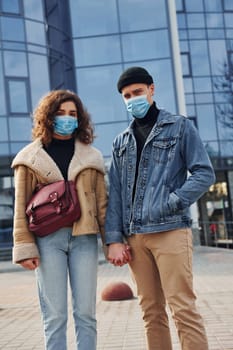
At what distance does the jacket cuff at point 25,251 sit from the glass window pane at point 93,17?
21.4 metres

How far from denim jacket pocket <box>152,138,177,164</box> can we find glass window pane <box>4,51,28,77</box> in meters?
19.7

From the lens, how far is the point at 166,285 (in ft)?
10.8

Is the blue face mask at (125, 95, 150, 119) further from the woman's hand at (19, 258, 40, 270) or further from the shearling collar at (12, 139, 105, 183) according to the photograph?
the woman's hand at (19, 258, 40, 270)

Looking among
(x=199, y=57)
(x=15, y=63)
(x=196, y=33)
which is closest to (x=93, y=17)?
(x=15, y=63)

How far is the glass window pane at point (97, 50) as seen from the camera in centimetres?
2348

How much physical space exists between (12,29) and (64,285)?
2067 cm

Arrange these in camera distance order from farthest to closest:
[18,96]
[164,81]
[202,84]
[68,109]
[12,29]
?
[202,84], [164,81], [12,29], [18,96], [68,109]

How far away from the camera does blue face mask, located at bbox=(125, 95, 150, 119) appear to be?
3.49 metres

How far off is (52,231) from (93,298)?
55 centimetres

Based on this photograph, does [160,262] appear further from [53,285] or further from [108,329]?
[108,329]

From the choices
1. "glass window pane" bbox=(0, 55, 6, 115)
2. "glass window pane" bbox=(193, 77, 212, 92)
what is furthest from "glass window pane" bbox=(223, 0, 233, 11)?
"glass window pane" bbox=(0, 55, 6, 115)

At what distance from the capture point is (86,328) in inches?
134

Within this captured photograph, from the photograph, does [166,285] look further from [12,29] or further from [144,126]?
[12,29]

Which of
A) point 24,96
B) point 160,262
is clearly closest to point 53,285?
point 160,262
